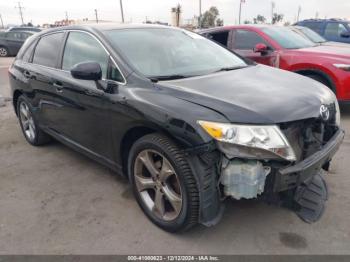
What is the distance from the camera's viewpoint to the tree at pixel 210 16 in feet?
202

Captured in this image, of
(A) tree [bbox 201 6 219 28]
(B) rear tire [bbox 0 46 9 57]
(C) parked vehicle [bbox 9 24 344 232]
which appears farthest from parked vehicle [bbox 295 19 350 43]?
(A) tree [bbox 201 6 219 28]

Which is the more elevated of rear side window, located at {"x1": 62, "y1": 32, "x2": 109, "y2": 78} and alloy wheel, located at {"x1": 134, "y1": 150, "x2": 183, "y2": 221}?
rear side window, located at {"x1": 62, "y1": 32, "x2": 109, "y2": 78}

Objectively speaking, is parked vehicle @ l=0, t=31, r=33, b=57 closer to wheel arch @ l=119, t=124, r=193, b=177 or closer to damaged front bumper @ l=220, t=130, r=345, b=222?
wheel arch @ l=119, t=124, r=193, b=177

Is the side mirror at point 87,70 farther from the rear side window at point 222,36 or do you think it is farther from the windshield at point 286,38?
the rear side window at point 222,36

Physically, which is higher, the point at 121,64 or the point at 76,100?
the point at 121,64

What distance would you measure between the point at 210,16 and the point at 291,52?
62289 millimetres

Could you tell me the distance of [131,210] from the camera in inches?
116

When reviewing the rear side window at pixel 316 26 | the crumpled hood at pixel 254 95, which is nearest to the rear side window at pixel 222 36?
the crumpled hood at pixel 254 95

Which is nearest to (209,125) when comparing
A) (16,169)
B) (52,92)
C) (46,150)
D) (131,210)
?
(131,210)

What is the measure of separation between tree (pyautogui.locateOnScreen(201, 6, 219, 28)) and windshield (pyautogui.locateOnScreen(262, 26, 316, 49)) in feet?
185

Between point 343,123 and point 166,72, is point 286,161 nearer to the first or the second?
point 166,72

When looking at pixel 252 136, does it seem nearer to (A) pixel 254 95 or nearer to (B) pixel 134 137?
(A) pixel 254 95

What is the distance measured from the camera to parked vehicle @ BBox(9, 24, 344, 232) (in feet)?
7.01

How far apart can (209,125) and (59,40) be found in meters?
2.47
